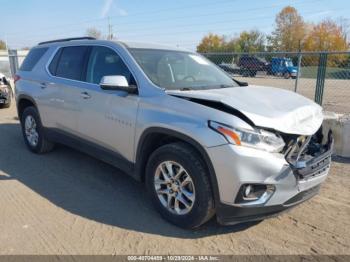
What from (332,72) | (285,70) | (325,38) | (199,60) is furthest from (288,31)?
(199,60)

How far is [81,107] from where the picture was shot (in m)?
4.23

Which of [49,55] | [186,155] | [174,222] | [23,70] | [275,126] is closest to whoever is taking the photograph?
[275,126]

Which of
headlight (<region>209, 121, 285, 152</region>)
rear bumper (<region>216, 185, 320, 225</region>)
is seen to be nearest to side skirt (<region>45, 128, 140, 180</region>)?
rear bumper (<region>216, 185, 320, 225</region>)

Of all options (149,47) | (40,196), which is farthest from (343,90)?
(40,196)

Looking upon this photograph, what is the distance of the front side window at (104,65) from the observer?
3792 mm

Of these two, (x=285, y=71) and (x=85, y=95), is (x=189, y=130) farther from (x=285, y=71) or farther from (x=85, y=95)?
(x=285, y=71)

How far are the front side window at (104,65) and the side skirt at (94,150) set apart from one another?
2.83 ft

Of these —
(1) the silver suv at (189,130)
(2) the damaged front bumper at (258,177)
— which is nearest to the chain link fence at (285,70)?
(1) the silver suv at (189,130)

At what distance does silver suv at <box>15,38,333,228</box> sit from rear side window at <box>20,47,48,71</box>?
81cm

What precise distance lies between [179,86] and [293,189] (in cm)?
165

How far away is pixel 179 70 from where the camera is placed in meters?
4.00

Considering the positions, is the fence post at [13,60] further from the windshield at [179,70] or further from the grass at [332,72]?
the windshield at [179,70]

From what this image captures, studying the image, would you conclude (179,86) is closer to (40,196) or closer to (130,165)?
(130,165)

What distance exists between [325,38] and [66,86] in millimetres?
66040
